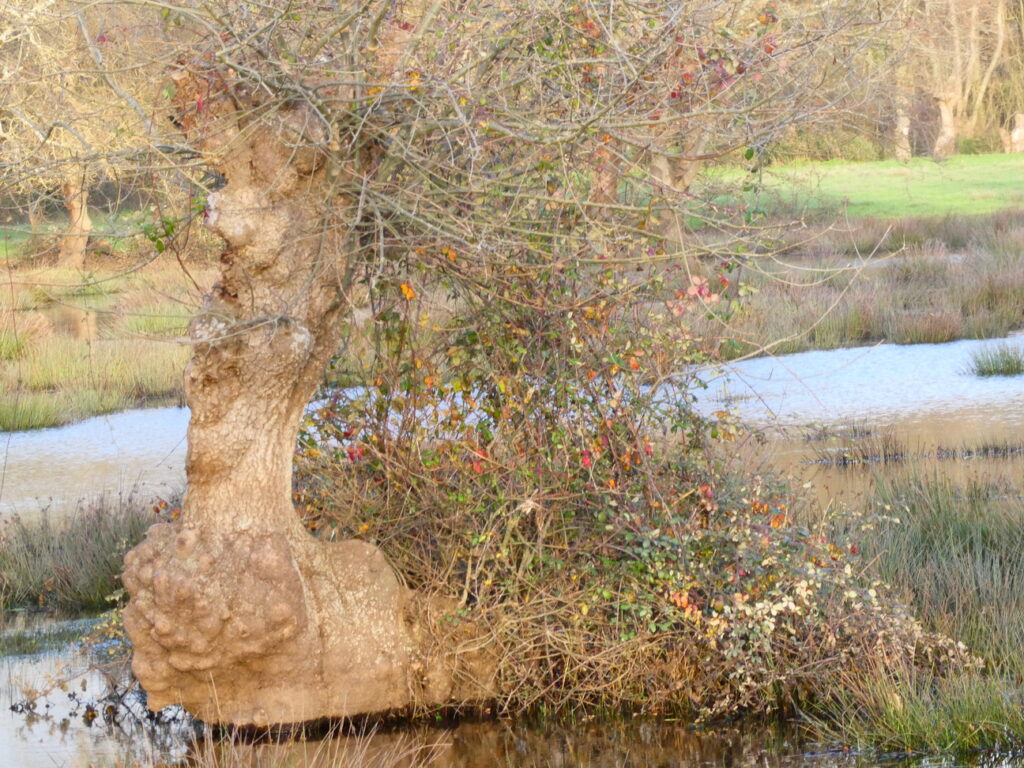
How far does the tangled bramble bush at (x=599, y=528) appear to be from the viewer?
5.61 m

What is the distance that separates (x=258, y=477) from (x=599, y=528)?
1.49m

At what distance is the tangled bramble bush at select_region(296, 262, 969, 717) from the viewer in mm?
5605

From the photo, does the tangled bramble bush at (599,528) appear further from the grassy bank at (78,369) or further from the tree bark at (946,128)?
the tree bark at (946,128)

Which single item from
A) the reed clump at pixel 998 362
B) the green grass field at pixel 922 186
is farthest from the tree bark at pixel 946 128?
the reed clump at pixel 998 362

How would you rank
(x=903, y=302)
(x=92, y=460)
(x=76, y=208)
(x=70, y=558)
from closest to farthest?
1. (x=76, y=208)
2. (x=70, y=558)
3. (x=92, y=460)
4. (x=903, y=302)

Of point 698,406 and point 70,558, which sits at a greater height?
point 70,558

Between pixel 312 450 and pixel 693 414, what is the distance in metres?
1.77

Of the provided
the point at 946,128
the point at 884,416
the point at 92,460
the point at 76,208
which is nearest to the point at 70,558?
the point at 76,208

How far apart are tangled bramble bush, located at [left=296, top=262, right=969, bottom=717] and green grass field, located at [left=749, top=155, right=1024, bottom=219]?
51.9 ft

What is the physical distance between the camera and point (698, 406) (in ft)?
40.4

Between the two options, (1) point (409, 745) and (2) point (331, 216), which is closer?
(2) point (331, 216)

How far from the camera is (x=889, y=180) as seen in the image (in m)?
34.4

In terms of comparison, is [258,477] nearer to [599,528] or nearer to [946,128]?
[599,528]

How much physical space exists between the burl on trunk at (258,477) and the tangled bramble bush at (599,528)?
0.41 metres
